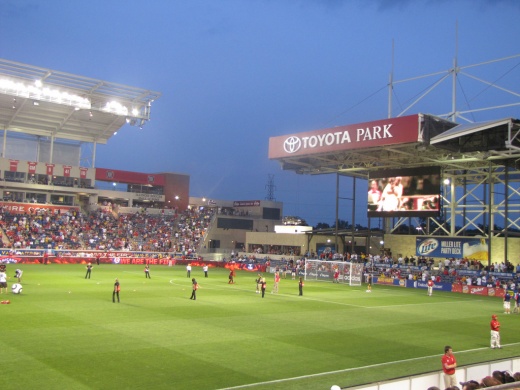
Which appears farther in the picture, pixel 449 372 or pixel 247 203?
pixel 247 203

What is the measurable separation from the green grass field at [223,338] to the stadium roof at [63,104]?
79.5 ft

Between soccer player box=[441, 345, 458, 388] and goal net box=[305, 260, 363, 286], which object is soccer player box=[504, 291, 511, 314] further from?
soccer player box=[441, 345, 458, 388]

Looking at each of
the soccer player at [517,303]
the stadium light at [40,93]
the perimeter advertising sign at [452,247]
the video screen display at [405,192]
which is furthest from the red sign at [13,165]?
the soccer player at [517,303]

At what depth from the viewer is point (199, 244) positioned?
243 feet

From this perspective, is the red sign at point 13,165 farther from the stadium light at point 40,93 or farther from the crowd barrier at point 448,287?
the crowd barrier at point 448,287

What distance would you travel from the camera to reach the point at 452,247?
176 ft

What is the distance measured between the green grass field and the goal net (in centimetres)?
1233

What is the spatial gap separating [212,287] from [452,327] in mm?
19322

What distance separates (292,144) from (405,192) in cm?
1183

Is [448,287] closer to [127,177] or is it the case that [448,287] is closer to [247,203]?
[247,203]

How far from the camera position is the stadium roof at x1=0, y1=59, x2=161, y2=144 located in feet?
170

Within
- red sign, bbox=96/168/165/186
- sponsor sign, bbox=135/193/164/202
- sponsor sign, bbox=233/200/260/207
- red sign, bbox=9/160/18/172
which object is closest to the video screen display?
Result: sponsor sign, bbox=233/200/260/207

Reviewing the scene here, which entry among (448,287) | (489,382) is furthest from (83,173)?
(489,382)

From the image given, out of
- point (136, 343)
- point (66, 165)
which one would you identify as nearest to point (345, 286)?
point (136, 343)
